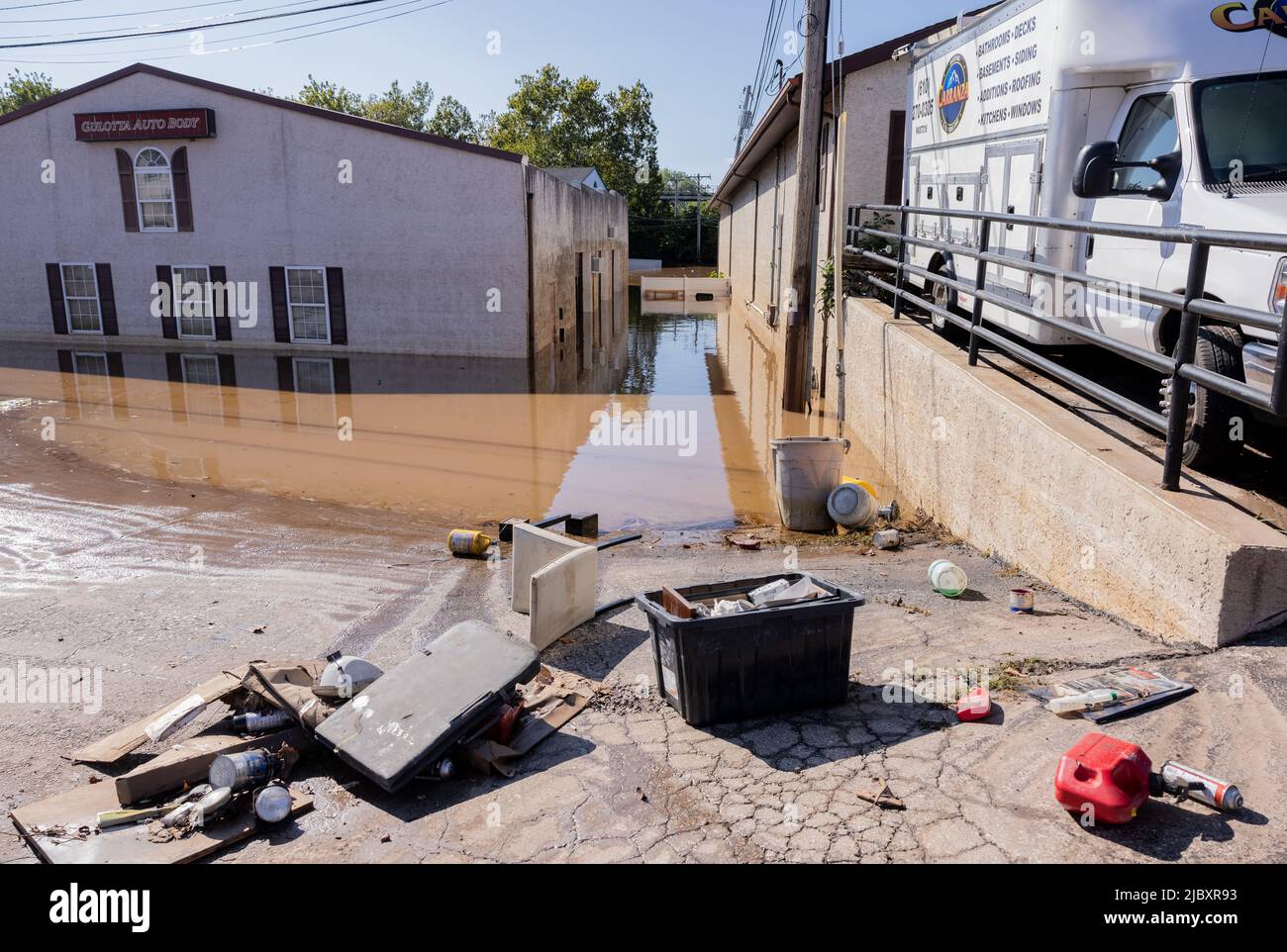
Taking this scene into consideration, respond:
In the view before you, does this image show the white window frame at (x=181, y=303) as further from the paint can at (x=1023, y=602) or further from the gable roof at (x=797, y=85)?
the paint can at (x=1023, y=602)

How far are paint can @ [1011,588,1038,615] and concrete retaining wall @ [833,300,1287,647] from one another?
0.91 feet

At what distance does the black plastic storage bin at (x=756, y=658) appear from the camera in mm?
4426

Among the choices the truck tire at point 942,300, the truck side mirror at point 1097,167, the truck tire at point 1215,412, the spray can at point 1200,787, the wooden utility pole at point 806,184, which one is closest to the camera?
the spray can at point 1200,787

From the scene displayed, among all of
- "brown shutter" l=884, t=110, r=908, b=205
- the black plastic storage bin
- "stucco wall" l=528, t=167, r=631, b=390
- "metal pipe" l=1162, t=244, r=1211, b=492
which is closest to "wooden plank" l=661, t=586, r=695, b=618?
the black plastic storage bin

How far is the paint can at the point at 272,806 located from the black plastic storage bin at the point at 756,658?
1821mm

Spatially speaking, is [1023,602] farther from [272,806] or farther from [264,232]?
[264,232]

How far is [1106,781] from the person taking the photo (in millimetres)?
3322

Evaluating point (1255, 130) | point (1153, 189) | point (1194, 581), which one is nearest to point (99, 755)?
point (1194, 581)

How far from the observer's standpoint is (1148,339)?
6.49 m

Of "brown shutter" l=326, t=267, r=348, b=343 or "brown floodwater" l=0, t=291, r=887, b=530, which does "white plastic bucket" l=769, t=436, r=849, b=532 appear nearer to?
"brown floodwater" l=0, t=291, r=887, b=530

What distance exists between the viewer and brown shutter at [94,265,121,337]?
2392 centimetres

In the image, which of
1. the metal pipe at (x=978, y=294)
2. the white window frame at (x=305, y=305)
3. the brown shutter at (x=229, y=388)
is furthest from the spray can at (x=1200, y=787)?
the white window frame at (x=305, y=305)
